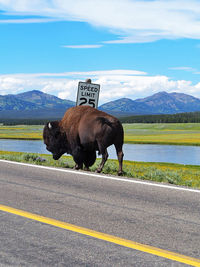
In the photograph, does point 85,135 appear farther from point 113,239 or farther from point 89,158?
point 113,239

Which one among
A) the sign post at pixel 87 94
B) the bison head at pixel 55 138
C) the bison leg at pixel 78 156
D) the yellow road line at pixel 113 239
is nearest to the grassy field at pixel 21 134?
the sign post at pixel 87 94

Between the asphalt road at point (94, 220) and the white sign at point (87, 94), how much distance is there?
5025 mm

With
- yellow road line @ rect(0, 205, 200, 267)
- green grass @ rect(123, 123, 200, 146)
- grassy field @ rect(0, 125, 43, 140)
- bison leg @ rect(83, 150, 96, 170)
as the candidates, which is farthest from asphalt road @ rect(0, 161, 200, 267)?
grassy field @ rect(0, 125, 43, 140)

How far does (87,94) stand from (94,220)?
362 inches

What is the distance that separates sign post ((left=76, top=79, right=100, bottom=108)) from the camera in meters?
15.0

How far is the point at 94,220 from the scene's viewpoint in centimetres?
635

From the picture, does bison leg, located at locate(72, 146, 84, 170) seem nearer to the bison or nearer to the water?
the bison

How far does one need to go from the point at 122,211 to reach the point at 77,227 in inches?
47.6

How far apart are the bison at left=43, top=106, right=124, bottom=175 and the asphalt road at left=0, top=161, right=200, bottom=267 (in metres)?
1.89

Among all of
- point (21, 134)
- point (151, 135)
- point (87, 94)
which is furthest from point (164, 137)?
point (87, 94)

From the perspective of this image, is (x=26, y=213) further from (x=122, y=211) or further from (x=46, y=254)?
(x=46, y=254)

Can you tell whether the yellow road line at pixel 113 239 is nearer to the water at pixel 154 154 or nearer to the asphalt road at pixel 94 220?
the asphalt road at pixel 94 220

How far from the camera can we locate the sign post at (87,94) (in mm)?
15015

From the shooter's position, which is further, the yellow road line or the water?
the water
